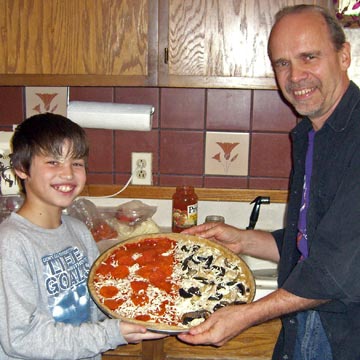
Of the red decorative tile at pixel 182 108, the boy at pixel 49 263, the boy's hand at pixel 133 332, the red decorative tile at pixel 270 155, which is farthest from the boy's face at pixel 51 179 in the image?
the red decorative tile at pixel 270 155

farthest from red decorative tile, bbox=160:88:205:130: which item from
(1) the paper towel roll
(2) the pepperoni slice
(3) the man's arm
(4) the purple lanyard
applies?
(3) the man's arm

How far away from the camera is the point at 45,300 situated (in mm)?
1253

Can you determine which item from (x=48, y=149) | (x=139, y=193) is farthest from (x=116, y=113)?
(x=48, y=149)

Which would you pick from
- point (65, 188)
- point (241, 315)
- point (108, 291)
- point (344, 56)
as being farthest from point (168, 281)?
point (344, 56)

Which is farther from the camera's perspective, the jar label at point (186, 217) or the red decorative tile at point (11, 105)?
the red decorative tile at point (11, 105)

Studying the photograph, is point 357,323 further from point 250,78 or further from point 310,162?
point 250,78

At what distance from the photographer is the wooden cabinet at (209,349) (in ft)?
5.71

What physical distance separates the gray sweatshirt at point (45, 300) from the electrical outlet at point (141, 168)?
34.4 inches

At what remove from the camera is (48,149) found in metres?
1.33

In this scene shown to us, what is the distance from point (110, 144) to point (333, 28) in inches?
48.7

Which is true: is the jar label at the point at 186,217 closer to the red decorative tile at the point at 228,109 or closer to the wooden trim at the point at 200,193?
the wooden trim at the point at 200,193

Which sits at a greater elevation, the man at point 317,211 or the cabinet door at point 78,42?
the cabinet door at point 78,42

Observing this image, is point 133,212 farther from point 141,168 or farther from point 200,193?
point 200,193

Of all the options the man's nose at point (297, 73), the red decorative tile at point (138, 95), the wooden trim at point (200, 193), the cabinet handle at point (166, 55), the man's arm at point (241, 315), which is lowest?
the man's arm at point (241, 315)
